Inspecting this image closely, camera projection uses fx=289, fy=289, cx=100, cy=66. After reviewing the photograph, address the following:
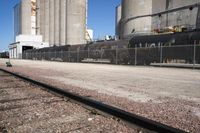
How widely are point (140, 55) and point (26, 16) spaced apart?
283 ft

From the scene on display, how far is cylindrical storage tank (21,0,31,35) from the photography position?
362ft

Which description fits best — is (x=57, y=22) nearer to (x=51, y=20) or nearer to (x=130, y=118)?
(x=51, y=20)

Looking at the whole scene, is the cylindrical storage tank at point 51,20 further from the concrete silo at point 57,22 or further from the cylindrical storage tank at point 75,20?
the cylindrical storage tank at point 75,20

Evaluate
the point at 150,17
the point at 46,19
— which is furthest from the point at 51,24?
the point at 150,17

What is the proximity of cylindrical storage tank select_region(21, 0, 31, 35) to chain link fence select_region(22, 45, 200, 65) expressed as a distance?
63981 millimetres

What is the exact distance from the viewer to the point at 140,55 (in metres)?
32.7

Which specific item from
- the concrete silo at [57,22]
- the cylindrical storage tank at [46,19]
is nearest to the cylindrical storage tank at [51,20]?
the concrete silo at [57,22]

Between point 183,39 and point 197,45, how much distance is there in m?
2.81

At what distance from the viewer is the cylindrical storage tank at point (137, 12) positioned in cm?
6225

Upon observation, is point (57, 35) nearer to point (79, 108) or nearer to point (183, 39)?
point (183, 39)

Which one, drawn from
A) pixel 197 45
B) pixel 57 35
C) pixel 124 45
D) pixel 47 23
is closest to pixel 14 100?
pixel 197 45

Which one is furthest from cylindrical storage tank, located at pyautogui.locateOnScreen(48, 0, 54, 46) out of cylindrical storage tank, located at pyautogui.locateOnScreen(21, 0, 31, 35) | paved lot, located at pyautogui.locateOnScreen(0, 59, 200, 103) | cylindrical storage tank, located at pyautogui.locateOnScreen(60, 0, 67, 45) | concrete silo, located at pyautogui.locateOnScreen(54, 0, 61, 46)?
paved lot, located at pyautogui.locateOnScreen(0, 59, 200, 103)

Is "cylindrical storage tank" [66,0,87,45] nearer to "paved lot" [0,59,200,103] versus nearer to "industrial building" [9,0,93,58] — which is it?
"industrial building" [9,0,93,58]

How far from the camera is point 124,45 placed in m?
36.9
